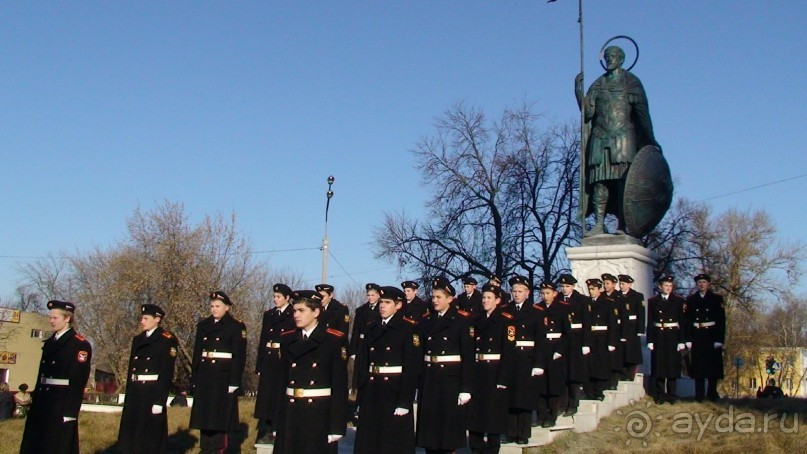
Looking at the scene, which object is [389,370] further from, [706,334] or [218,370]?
[706,334]

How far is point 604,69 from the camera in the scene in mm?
16844

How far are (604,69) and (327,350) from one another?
11.5m

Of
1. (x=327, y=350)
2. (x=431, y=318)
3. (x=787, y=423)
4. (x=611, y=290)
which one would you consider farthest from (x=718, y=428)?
(x=327, y=350)

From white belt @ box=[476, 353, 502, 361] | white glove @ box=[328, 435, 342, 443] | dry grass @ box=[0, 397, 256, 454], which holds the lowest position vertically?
dry grass @ box=[0, 397, 256, 454]

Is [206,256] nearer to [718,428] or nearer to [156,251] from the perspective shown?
[156,251]

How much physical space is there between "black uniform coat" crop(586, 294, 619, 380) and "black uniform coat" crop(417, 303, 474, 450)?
3627mm

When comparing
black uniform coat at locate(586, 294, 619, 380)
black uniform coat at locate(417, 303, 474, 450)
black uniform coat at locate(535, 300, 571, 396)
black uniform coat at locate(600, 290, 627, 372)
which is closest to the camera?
black uniform coat at locate(417, 303, 474, 450)

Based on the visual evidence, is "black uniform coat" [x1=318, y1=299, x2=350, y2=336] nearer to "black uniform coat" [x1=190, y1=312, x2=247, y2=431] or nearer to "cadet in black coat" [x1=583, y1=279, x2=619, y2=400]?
"black uniform coat" [x1=190, y1=312, x2=247, y2=431]

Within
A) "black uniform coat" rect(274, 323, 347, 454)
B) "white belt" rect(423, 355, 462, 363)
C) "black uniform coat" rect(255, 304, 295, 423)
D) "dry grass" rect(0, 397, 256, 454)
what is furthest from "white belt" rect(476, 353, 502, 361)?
"dry grass" rect(0, 397, 256, 454)

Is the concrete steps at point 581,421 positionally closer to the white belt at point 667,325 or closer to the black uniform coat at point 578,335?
the black uniform coat at point 578,335

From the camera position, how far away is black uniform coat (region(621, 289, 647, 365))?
12.7 metres

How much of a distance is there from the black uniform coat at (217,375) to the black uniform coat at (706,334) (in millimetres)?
6877

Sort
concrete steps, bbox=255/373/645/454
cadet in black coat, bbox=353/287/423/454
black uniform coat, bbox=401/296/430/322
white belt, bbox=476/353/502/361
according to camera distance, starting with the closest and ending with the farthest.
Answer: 1. cadet in black coat, bbox=353/287/423/454
2. white belt, bbox=476/353/502/361
3. concrete steps, bbox=255/373/645/454
4. black uniform coat, bbox=401/296/430/322

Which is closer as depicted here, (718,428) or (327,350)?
(327,350)
